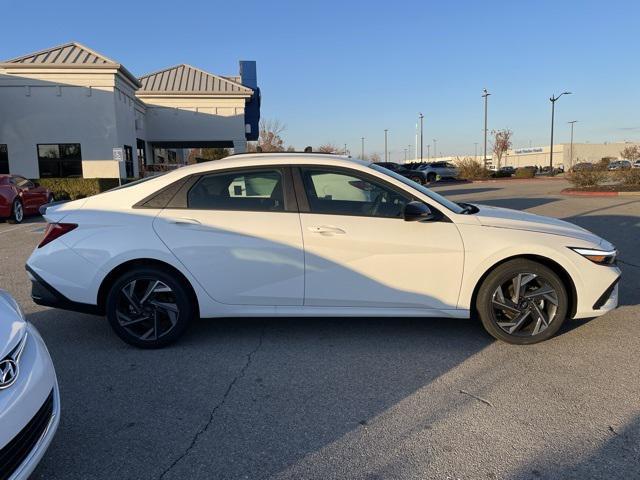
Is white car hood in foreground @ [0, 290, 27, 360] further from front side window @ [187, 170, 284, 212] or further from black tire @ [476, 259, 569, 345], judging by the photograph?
black tire @ [476, 259, 569, 345]

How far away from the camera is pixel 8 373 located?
2.21m

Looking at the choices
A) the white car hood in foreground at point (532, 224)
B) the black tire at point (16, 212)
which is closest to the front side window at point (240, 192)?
the white car hood in foreground at point (532, 224)

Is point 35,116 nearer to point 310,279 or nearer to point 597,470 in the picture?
point 310,279

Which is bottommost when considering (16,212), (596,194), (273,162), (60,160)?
(596,194)

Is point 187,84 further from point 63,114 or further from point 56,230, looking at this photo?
point 56,230

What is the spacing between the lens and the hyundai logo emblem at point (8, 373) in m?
2.16

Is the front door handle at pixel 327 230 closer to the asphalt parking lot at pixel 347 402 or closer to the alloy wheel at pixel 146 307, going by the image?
the asphalt parking lot at pixel 347 402

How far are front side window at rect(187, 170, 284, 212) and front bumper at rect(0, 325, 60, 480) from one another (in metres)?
1.97

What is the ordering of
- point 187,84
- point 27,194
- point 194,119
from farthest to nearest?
point 187,84, point 194,119, point 27,194

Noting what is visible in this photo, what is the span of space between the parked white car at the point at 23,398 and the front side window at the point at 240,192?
6.33ft

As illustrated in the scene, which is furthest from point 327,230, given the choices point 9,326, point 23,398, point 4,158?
point 4,158

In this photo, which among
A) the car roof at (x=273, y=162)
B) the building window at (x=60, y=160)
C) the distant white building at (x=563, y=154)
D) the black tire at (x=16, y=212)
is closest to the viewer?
the car roof at (x=273, y=162)

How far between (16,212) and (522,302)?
46.7ft

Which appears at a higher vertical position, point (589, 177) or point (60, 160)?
point (60, 160)
